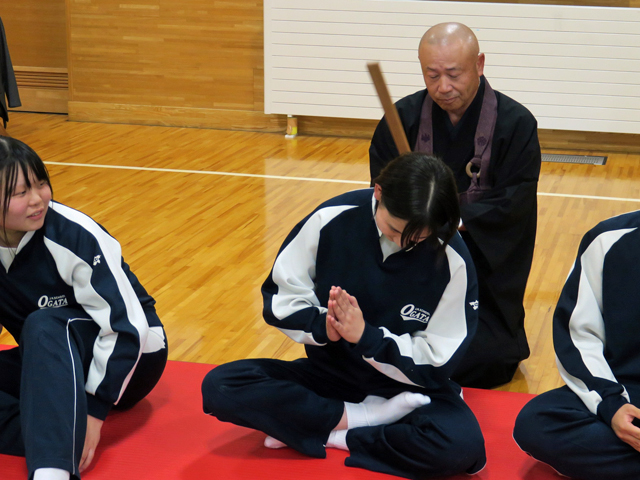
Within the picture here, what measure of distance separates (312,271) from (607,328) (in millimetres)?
738

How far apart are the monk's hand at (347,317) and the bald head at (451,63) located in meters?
0.87

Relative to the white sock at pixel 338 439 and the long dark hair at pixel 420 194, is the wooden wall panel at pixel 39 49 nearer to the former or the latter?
the white sock at pixel 338 439

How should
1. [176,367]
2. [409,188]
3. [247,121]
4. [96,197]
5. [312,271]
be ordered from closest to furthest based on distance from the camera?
[409,188] → [312,271] → [176,367] → [96,197] → [247,121]

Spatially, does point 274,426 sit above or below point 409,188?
below

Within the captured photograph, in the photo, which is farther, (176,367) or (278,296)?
(176,367)

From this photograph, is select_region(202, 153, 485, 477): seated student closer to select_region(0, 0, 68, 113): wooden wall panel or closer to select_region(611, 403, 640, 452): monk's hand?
select_region(611, 403, 640, 452): monk's hand

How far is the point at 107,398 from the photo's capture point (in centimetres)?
194

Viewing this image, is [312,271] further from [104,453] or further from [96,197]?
[96,197]

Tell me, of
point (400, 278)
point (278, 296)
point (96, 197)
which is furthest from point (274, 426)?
point (96, 197)

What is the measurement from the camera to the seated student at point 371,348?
6.32ft

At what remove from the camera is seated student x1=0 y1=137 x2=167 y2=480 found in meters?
1.79

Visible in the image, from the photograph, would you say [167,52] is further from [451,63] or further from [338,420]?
[338,420]

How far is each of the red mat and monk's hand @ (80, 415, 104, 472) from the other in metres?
0.04

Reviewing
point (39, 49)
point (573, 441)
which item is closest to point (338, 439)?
point (573, 441)
